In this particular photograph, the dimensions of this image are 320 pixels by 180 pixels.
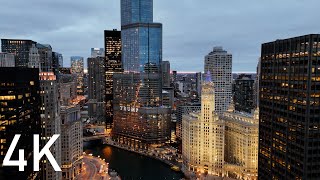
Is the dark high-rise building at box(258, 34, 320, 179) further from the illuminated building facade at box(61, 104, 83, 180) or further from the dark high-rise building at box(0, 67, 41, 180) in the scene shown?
the illuminated building facade at box(61, 104, 83, 180)

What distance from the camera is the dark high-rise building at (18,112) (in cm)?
7900

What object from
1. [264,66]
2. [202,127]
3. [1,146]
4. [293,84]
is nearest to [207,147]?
[202,127]

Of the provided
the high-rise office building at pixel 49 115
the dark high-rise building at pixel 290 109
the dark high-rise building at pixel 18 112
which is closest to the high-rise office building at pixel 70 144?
the high-rise office building at pixel 49 115

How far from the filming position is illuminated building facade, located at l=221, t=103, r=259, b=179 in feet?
525

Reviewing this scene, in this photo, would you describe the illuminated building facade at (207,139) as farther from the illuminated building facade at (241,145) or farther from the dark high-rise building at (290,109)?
the dark high-rise building at (290,109)

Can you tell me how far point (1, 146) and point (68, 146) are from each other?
273ft

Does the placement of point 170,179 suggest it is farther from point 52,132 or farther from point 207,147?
point 52,132

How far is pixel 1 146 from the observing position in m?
78.1

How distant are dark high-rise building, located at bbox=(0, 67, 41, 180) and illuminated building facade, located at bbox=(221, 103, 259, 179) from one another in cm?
10195

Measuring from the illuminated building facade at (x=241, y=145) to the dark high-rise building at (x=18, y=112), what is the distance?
102 meters

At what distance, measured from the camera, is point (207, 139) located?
17500 cm

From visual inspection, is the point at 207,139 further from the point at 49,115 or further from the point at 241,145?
the point at 49,115

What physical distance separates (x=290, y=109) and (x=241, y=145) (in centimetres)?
7889

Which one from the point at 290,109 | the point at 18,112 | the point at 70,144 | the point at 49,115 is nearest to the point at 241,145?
the point at 290,109
